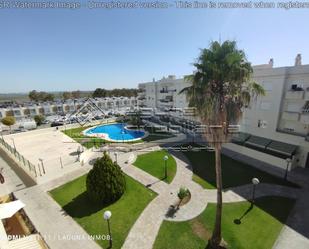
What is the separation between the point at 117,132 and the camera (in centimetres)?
3756

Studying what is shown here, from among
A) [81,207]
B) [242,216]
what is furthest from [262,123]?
[81,207]

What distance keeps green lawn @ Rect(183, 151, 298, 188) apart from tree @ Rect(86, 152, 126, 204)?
823 centimetres

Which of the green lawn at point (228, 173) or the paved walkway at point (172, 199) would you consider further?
the green lawn at point (228, 173)

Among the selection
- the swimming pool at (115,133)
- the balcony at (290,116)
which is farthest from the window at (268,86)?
the swimming pool at (115,133)

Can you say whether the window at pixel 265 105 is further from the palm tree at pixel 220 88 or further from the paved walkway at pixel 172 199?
the palm tree at pixel 220 88

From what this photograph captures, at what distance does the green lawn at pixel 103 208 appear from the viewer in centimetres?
1205

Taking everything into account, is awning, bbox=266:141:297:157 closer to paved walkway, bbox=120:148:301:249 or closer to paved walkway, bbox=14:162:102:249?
paved walkway, bbox=120:148:301:249

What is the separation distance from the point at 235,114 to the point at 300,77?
15885 mm

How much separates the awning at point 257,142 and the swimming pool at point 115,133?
705 inches

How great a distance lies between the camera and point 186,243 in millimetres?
11031

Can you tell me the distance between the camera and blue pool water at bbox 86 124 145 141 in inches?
1328

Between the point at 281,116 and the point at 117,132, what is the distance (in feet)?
93.5

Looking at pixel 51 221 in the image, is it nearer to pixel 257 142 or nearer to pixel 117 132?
pixel 257 142

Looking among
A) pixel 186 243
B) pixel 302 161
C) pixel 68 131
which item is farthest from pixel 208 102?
pixel 68 131
